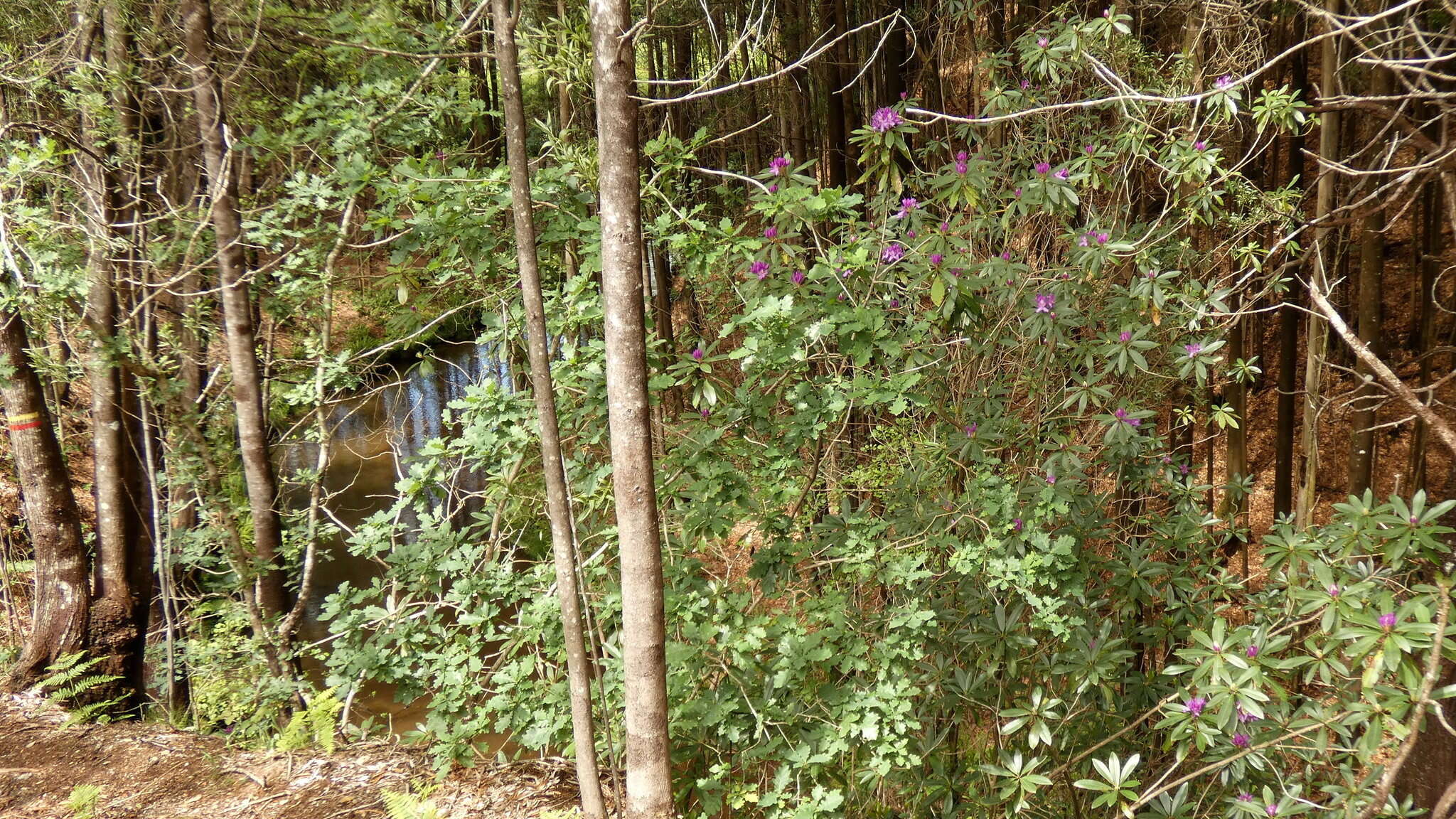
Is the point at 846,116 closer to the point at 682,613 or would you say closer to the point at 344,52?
the point at 344,52

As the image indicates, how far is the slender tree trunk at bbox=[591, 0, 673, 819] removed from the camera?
1.85 m

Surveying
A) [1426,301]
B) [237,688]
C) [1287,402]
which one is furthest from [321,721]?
[1426,301]

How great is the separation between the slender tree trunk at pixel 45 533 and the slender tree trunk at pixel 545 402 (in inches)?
131

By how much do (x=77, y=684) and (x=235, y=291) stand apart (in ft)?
7.68

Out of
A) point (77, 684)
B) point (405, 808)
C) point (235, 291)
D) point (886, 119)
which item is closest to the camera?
point (405, 808)

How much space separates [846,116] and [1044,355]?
13.1 feet

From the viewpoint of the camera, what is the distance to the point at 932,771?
3189 millimetres

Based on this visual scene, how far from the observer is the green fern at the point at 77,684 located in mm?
3840

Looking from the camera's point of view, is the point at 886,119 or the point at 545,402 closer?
the point at 545,402

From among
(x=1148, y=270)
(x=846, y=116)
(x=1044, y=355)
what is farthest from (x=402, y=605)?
(x=846, y=116)

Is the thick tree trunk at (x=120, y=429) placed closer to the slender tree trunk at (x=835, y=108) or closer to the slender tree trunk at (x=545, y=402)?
the slender tree trunk at (x=545, y=402)

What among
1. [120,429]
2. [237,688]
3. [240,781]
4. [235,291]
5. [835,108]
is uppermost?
[835,108]

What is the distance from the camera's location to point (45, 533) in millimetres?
4156

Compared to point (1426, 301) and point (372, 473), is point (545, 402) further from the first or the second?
point (372, 473)
